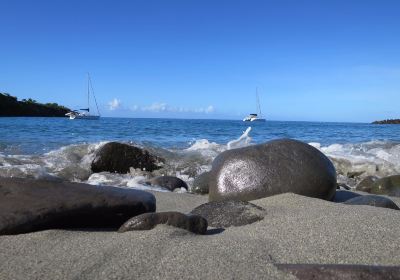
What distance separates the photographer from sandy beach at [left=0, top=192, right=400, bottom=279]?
202 centimetres

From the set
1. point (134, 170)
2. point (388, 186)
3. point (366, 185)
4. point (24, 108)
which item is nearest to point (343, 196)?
point (388, 186)

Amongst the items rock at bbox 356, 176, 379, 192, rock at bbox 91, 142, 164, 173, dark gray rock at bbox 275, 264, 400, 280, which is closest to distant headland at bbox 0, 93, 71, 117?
rock at bbox 91, 142, 164, 173

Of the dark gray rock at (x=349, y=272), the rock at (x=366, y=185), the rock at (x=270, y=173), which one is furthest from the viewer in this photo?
the rock at (x=366, y=185)

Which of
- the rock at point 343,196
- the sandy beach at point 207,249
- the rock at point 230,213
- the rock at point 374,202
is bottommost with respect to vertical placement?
the rock at point 343,196

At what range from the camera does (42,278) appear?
76.5 inches

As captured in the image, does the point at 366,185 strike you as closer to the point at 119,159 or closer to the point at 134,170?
the point at 134,170

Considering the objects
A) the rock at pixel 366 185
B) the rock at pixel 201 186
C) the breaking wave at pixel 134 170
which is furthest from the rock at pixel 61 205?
the rock at pixel 366 185

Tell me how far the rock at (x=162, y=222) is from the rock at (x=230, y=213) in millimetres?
367

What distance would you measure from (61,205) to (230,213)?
4.13 feet

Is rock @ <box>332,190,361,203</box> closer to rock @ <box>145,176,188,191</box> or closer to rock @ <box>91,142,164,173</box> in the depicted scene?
rock @ <box>145,176,188,191</box>

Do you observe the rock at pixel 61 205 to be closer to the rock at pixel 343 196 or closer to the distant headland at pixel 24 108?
the rock at pixel 343 196

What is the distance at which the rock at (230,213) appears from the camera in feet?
10.5

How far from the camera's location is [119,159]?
826 cm

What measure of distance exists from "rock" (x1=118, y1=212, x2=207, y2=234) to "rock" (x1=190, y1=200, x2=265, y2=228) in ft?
1.20
